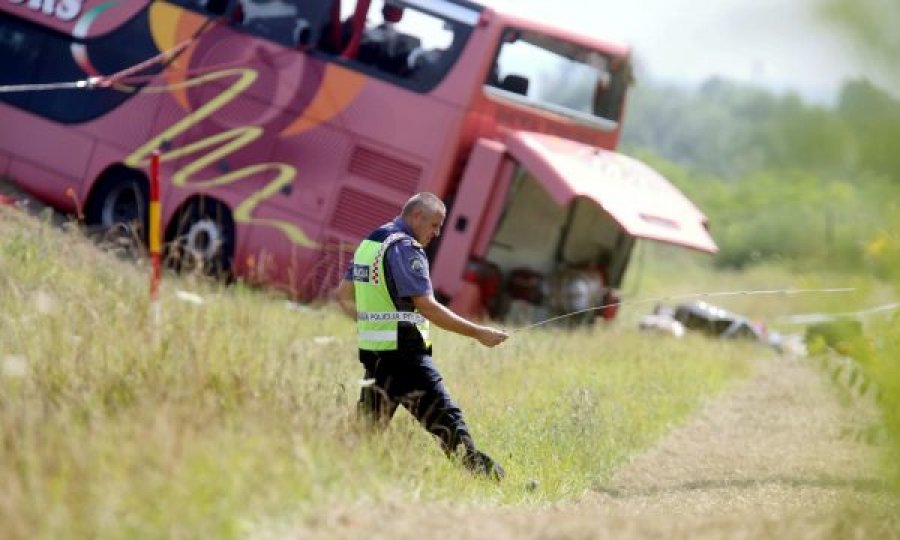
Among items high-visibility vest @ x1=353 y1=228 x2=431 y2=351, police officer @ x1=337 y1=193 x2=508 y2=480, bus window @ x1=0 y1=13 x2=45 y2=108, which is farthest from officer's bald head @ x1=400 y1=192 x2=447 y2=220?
bus window @ x1=0 y1=13 x2=45 y2=108

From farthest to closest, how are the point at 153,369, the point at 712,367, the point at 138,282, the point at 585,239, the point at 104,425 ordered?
the point at 585,239
the point at 712,367
the point at 138,282
the point at 153,369
the point at 104,425

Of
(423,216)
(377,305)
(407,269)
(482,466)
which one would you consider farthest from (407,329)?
(482,466)

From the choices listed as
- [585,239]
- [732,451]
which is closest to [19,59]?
[585,239]

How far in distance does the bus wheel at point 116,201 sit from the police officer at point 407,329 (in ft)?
34.5

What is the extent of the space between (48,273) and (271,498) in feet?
26.0

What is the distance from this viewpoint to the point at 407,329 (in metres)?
9.53

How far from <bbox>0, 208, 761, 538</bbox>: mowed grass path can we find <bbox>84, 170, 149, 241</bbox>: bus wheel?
4928 mm

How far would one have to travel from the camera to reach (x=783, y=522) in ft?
24.6

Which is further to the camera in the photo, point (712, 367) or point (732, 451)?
point (712, 367)

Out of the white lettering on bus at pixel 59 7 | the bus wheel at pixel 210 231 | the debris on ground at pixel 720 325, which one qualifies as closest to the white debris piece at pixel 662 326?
the debris on ground at pixel 720 325

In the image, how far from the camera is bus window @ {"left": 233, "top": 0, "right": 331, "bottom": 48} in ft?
63.4

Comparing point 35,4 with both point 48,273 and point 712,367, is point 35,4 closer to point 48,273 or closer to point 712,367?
point 48,273

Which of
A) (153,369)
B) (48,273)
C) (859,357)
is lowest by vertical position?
(48,273)

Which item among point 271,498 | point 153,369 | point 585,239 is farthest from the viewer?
point 585,239
